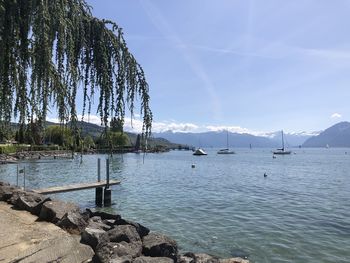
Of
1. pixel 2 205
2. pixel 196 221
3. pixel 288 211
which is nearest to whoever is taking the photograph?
pixel 2 205

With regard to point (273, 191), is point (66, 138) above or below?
above

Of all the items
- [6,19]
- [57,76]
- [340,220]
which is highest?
[6,19]

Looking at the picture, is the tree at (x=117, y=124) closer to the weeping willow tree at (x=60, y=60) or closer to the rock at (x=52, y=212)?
the weeping willow tree at (x=60, y=60)

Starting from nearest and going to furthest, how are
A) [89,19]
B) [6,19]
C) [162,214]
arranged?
[6,19] → [89,19] → [162,214]

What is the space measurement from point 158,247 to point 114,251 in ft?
6.40

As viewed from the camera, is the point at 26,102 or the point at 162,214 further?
the point at 162,214

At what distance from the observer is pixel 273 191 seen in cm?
3838

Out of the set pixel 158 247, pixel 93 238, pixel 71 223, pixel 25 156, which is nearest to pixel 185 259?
pixel 158 247

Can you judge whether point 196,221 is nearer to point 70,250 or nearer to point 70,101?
point 70,250

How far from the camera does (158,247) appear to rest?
1004 centimetres

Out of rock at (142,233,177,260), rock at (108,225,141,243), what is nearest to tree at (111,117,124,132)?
rock at (108,225,141,243)

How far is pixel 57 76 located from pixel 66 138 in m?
0.81

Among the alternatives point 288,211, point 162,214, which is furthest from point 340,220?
point 162,214

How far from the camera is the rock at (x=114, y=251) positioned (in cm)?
813
